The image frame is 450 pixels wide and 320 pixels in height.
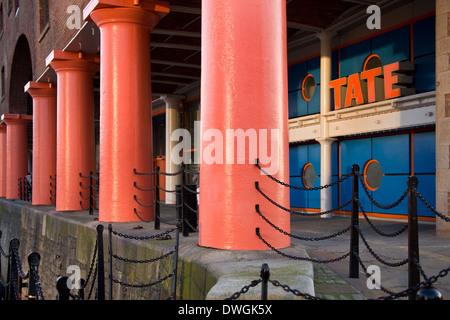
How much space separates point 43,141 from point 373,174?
11.0m

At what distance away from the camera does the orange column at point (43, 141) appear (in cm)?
1688

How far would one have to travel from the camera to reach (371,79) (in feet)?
37.3

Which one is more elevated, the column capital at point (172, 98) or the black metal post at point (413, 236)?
the column capital at point (172, 98)

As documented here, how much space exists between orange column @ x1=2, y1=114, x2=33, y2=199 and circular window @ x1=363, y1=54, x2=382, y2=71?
1605cm

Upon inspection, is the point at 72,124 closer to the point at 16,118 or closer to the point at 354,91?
the point at 354,91

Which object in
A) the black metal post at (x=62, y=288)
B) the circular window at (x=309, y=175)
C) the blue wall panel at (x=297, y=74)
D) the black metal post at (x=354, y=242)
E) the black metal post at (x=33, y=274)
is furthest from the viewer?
the blue wall panel at (x=297, y=74)

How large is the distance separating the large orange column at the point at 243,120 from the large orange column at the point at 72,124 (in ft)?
27.1

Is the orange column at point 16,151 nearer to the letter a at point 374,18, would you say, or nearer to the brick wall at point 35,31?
the brick wall at point 35,31

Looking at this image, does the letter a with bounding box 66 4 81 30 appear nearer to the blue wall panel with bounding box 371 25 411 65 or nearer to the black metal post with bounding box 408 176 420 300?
the blue wall panel with bounding box 371 25 411 65

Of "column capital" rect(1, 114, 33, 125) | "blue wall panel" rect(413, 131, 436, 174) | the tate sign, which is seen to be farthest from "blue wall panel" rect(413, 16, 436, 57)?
"column capital" rect(1, 114, 33, 125)

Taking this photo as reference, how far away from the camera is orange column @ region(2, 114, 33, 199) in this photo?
898 inches

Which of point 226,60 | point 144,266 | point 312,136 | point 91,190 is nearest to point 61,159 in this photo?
point 91,190

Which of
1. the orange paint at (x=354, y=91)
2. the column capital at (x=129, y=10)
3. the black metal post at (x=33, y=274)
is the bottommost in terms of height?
the black metal post at (x=33, y=274)

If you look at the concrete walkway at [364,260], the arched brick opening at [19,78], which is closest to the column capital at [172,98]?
the arched brick opening at [19,78]
